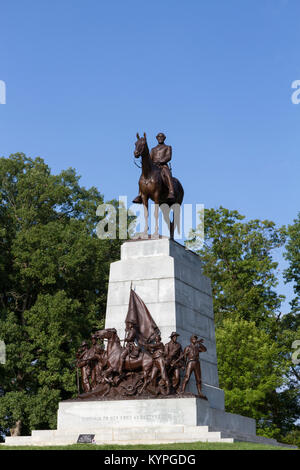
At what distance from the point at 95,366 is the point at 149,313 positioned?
221 cm

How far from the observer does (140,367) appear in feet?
62.7

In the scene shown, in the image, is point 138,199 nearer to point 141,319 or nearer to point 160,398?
point 141,319

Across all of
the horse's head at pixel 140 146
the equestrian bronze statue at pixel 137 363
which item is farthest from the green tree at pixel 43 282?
the horse's head at pixel 140 146

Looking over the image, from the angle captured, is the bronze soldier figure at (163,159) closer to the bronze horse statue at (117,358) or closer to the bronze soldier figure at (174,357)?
the bronze horse statue at (117,358)

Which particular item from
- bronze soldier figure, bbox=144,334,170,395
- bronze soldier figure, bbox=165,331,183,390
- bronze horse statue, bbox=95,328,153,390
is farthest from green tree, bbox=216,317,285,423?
bronze soldier figure, bbox=144,334,170,395

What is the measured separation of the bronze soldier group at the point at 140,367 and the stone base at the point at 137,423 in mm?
487

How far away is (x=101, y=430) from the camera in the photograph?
1775cm

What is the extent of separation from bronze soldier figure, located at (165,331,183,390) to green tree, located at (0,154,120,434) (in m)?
15.0

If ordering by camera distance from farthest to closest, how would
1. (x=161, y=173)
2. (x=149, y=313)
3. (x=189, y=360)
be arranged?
1. (x=161, y=173)
2. (x=149, y=313)
3. (x=189, y=360)

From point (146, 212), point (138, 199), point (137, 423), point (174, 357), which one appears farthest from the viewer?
point (138, 199)

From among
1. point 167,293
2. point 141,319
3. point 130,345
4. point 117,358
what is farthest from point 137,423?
point 167,293

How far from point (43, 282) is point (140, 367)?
657 inches
